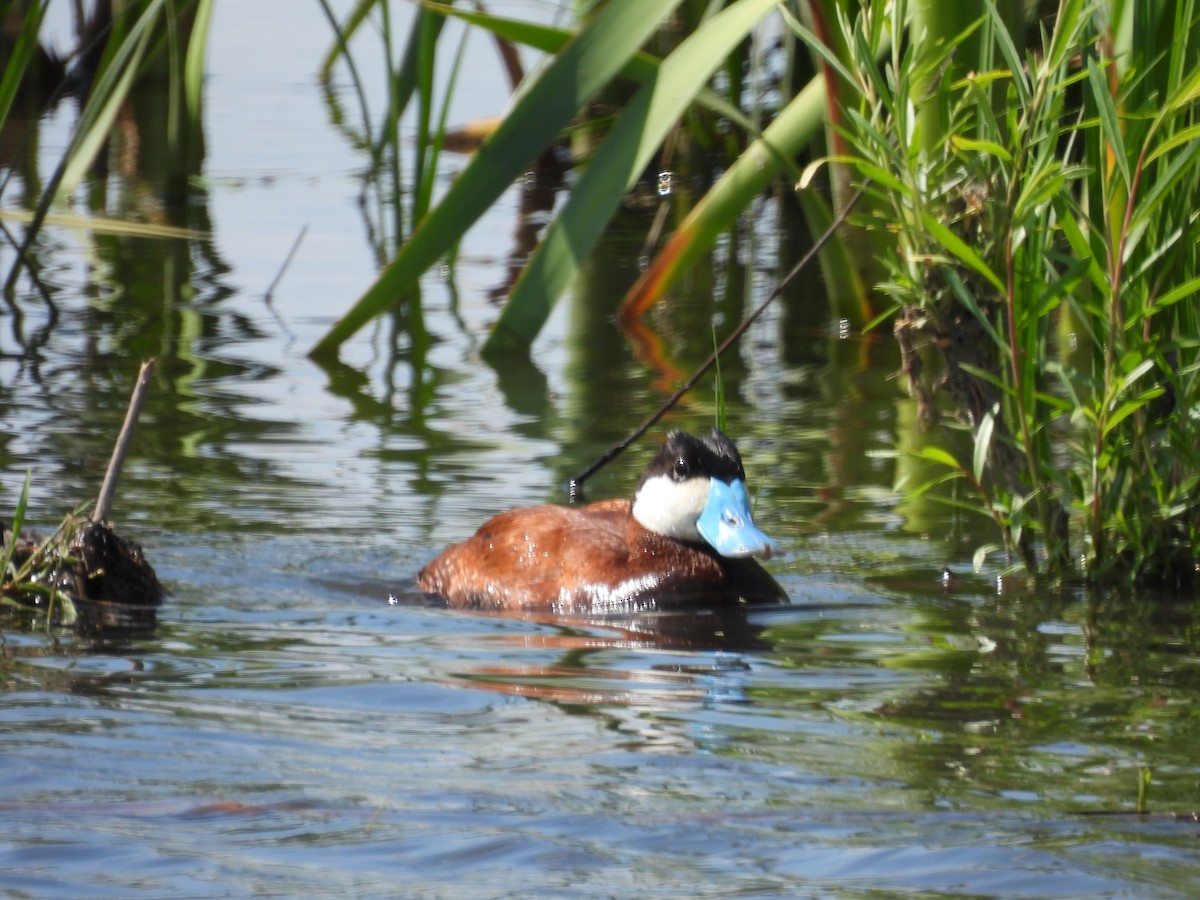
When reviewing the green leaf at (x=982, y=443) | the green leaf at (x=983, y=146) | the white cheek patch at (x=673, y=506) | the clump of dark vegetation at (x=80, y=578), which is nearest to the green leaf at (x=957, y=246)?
the green leaf at (x=983, y=146)

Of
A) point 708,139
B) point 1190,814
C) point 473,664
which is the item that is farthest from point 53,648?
point 708,139

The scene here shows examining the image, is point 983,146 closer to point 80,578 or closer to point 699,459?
point 699,459

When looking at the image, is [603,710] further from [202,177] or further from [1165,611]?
[202,177]

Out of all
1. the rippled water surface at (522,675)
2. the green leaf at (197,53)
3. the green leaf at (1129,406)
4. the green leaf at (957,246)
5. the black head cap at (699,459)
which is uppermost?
the green leaf at (197,53)

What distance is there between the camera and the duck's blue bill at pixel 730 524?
5096 mm

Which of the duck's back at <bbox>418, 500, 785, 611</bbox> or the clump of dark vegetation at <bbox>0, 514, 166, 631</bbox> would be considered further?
the duck's back at <bbox>418, 500, 785, 611</bbox>

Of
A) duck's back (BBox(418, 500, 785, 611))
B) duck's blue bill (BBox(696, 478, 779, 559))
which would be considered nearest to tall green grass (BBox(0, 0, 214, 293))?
duck's back (BBox(418, 500, 785, 611))

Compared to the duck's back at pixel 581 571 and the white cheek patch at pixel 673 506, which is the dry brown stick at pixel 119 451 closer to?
the duck's back at pixel 581 571

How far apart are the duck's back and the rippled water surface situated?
129 millimetres

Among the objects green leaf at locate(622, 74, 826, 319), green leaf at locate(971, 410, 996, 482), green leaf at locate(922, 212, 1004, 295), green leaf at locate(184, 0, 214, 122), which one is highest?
green leaf at locate(184, 0, 214, 122)

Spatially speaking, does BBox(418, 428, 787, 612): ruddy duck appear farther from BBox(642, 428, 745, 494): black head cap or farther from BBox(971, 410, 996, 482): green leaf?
BBox(971, 410, 996, 482): green leaf

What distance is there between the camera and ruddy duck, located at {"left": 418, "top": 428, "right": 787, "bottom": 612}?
17.5 feet

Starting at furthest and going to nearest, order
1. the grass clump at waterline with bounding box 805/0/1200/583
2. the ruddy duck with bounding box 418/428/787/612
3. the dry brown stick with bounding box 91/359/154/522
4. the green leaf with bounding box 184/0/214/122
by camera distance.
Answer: the green leaf with bounding box 184/0/214/122, the ruddy duck with bounding box 418/428/787/612, the dry brown stick with bounding box 91/359/154/522, the grass clump at waterline with bounding box 805/0/1200/583

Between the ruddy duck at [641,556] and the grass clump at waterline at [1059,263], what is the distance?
68cm
